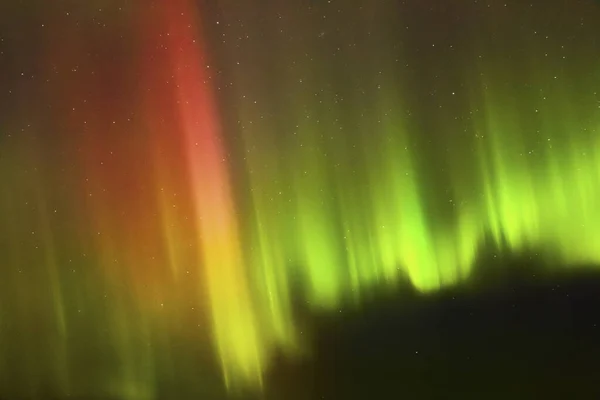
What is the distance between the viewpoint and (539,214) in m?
0.71

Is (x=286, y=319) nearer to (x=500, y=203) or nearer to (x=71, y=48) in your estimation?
(x=500, y=203)

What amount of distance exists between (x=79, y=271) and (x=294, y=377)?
1.24ft

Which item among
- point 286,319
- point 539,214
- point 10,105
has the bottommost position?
point 286,319

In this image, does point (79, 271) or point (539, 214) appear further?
point (79, 271)

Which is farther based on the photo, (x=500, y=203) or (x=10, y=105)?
(x=10, y=105)

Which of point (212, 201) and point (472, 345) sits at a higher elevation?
point (212, 201)

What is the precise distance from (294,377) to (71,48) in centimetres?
62

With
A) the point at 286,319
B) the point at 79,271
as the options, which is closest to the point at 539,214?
the point at 286,319

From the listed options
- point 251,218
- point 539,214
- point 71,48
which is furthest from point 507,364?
point 71,48

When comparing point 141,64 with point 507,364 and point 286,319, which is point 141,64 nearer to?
point 286,319

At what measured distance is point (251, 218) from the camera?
791mm

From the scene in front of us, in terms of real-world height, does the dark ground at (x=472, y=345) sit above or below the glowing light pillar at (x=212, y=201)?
below

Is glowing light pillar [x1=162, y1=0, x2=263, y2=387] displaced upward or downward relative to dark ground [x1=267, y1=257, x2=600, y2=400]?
upward

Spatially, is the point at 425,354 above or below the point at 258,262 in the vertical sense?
below
